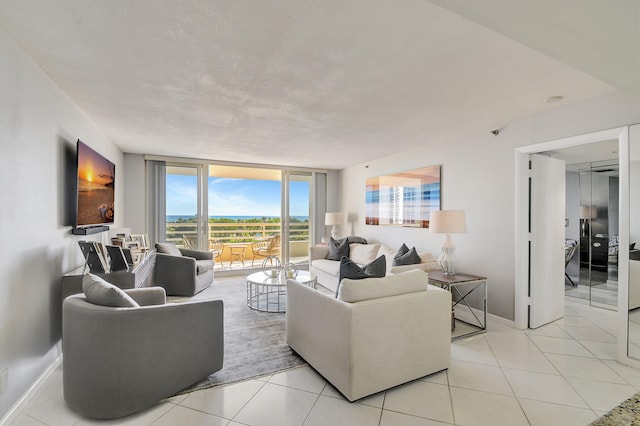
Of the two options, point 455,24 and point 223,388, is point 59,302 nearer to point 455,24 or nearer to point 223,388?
point 223,388

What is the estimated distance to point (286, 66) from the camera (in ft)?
7.07

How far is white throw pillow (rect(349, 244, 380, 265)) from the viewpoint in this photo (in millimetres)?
5195

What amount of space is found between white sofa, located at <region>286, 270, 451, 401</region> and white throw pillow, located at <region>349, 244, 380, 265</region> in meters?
2.67

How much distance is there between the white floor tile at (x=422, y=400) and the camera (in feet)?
6.45

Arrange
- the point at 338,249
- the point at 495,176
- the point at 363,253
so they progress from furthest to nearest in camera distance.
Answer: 1. the point at 338,249
2. the point at 363,253
3. the point at 495,176

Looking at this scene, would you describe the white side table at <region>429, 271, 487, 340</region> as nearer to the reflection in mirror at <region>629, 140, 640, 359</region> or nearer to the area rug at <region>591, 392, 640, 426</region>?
the reflection in mirror at <region>629, 140, 640, 359</region>

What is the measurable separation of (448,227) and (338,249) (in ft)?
8.17

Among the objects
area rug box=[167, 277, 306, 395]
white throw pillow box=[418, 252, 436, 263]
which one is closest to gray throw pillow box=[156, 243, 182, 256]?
area rug box=[167, 277, 306, 395]

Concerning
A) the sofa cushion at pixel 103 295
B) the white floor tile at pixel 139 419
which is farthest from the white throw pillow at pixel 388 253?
the sofa cushion at pixel 103 295

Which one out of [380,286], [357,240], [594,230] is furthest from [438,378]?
[594,230]

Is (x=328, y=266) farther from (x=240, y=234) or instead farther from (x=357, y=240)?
(x=240, y=234)

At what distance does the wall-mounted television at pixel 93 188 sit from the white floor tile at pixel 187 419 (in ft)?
Answer: 6.55

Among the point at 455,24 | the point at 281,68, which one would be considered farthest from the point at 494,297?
the point at 281,68

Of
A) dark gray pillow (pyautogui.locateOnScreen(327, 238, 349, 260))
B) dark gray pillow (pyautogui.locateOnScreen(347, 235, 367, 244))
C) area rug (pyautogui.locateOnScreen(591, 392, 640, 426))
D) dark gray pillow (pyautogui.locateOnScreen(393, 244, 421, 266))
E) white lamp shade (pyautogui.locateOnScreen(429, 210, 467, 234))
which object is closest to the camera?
area rug (pyautogui.locateOnScreen(591, 392, 640, 426))
